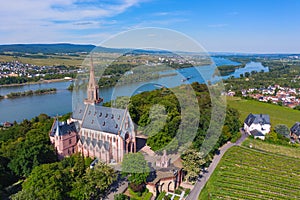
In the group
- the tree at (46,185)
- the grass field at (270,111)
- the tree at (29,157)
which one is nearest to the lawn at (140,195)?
the tree at (46,185)

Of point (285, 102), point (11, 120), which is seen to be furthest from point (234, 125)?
point (11, 120)

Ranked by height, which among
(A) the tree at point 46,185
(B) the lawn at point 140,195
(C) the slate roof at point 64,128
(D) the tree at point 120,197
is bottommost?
(B) the lawn at point 140,195

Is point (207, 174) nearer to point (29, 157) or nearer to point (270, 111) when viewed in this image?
point (29, 157)

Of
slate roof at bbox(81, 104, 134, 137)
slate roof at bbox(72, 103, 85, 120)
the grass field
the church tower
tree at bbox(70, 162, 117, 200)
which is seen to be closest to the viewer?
tree at bbox(70, 162, 117, 200)

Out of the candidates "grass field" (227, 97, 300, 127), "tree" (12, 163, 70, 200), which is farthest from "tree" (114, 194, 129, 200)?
"grass field" (227, 97, 300, 127)

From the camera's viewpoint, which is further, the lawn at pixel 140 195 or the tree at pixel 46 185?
the lawn at pixel 140 195

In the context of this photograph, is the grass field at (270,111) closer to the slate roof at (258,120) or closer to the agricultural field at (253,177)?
the slate roof at (258,120)

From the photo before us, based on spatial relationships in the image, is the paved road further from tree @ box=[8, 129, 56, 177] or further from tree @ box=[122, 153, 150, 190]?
tree @ box=[8, 129, 56, 177]
